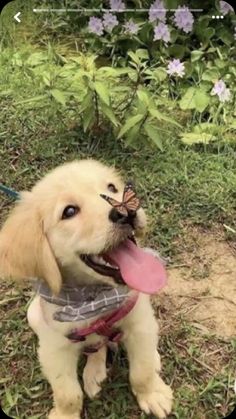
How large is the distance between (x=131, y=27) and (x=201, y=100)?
548 millimetres

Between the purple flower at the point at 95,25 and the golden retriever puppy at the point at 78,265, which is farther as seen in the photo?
the purple flower at the point at 95,25

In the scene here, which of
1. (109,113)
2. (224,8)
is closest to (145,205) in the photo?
(109,113)

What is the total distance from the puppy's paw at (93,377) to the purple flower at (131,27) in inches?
74.5

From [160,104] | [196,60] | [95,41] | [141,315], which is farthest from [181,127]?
[141,315]

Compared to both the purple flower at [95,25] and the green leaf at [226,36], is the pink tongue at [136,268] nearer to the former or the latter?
the purple flower at [95,25]

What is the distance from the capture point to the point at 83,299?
7.17 ft

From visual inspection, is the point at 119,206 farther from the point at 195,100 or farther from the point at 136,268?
the point at 195,100

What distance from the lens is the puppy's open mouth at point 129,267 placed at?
199 centimetres

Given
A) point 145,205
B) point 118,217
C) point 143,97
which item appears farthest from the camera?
point 143,97

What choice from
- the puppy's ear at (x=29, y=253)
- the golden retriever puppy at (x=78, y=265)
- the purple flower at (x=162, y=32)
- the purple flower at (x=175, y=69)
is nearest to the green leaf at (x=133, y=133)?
the purple flower at (x=175, y=69)

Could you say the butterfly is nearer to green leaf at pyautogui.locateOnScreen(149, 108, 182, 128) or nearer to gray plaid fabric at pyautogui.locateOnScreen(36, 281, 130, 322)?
gray plaid fabric at pyautogui.locateOnScreen(36, 281, 130, 322)

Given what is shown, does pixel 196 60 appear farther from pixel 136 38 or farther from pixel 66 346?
pixel 66 346

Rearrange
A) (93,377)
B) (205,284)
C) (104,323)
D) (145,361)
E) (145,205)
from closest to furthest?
(104,323)
(145,361)
(93,377)
(205,284)
(145,205)

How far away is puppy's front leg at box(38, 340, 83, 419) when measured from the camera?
223 cm
